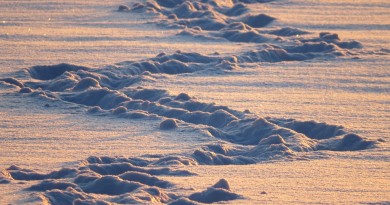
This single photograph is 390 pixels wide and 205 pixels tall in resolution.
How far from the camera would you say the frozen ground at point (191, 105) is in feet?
18.8

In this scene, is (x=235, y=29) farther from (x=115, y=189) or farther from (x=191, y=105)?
(x=115, y=189)

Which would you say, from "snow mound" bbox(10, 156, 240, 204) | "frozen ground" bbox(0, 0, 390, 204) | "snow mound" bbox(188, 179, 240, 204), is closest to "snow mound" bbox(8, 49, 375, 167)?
"frozen ground" bbox(0, 0, 390, 204)

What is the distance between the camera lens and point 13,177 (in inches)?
227

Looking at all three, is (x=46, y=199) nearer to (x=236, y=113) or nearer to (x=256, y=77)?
(x=236, y=113)

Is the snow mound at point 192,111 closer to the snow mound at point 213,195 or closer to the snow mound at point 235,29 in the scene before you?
the snow mound at point 235,29

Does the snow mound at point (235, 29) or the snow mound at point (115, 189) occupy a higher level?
the snow mound at point (235, 29)

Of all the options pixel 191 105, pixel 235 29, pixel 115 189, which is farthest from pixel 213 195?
pixel 235 29

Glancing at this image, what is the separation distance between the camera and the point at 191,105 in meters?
7.57

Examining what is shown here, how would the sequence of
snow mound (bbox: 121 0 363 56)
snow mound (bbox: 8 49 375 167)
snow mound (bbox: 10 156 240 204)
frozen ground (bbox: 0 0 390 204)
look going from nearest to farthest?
1. snow mound (bbox: 10 156 240 204)
2. frozen ground (bbox: 0 0 390 204)
3. snow mound (bbox: 8 49 375 167)
4. snow mound (bbox: 121 0 363 56)

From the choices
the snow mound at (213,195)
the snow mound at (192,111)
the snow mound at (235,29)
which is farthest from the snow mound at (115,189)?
the snow mound at (235,29)

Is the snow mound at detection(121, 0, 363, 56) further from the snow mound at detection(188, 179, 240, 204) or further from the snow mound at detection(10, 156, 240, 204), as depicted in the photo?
the snow mound at detection(188, 179, 240, 204)

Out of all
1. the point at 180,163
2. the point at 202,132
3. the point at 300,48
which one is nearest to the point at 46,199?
the point at 180,163

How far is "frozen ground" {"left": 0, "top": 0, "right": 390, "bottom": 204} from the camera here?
18.8ft

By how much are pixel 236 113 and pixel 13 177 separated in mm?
2120
